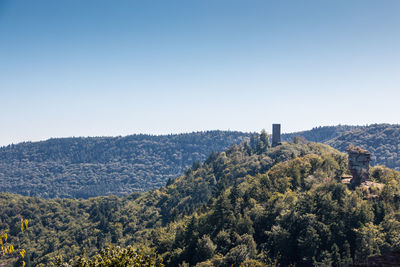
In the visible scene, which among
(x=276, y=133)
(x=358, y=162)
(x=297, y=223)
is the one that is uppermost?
(x=276, y=133)

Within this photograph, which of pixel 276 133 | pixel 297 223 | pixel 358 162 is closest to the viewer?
pixel 297 223

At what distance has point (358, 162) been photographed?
76.9 metres

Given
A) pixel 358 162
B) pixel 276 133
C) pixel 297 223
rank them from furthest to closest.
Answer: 1. pixel 276 133
2. pixel 358 162
3. pixel 297 223

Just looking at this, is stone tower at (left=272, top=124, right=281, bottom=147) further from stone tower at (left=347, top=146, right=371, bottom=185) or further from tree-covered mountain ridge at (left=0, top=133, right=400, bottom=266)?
stone tower at (left=347, top=146, right=371, bottom=185)

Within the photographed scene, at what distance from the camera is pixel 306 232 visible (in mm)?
68062

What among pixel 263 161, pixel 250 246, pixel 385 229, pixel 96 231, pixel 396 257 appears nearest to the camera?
pixel 396 257

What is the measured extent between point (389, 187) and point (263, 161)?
92673 millimetres

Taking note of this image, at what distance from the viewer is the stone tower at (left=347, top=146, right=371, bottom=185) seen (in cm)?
7625

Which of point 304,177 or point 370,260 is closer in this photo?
point 370,260

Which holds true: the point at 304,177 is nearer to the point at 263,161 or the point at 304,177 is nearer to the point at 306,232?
→ the point at 306,232

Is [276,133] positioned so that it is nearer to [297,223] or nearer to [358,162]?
[358,162]

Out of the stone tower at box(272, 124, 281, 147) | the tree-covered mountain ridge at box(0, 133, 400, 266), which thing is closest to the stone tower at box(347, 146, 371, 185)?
the tree-covered mountain ridge at box(0, 133, 400, 266)

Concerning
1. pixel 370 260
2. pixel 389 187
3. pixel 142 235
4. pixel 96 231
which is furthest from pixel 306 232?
pixel 96 231

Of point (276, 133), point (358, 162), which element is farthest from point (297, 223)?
point (276, 133)
